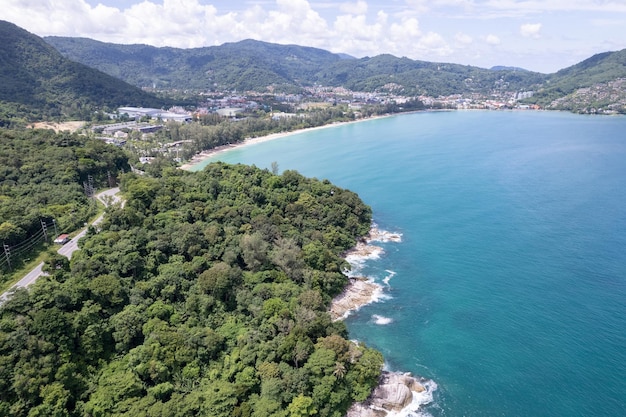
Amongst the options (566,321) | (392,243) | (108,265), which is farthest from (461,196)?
→ (108,265)

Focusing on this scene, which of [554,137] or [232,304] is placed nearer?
[232,304]

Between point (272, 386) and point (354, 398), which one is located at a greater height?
point (272, 386)

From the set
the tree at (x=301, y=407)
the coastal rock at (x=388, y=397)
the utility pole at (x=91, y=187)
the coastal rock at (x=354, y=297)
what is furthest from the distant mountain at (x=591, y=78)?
the tree at (x=301, y=407)

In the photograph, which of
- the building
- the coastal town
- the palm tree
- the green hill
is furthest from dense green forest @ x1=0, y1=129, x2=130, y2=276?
the green hill

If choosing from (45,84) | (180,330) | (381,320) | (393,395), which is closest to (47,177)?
(180,330)

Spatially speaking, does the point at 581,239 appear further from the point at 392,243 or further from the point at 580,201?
the point at 392,243

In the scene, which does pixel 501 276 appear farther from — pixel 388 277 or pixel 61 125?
pixel 61 125
